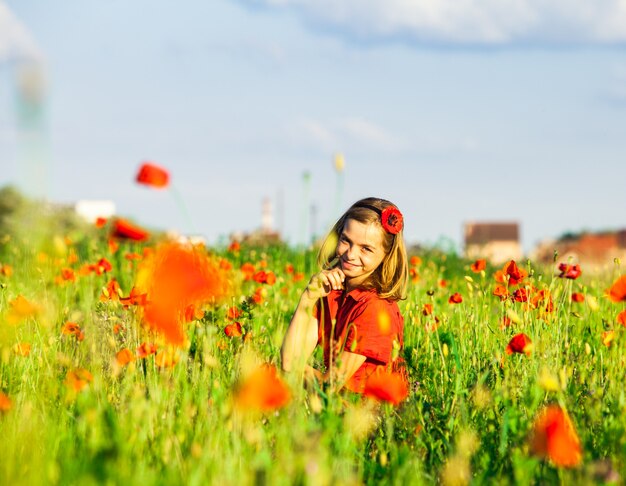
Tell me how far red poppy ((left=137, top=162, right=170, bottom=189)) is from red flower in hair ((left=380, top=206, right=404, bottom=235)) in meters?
1.44

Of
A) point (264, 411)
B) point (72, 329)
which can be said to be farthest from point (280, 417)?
point (72, 329)

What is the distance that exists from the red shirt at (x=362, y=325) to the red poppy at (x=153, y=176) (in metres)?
1.06

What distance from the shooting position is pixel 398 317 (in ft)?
13.4

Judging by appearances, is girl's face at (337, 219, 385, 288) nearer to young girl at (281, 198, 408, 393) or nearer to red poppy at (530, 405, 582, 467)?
young girl at (281, 198, 408, 393)

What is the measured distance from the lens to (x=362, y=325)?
370cm

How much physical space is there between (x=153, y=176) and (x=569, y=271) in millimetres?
1869

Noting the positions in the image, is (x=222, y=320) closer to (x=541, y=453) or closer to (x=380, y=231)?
(x=380, y=231)

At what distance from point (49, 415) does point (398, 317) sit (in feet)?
5.36

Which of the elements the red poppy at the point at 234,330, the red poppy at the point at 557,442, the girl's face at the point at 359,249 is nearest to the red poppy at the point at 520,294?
the girl's face at the point at 359,249

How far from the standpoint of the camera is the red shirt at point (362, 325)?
3594mm

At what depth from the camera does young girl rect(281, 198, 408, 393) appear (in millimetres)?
3592

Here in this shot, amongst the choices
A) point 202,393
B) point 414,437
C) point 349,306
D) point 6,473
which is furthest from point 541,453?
point 349,306

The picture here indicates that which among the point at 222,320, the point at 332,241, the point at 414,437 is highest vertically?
the point at 332,241

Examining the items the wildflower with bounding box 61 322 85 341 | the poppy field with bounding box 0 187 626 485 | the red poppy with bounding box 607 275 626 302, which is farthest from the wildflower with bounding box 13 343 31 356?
the red poppy with bounding box 607 275 626 302
